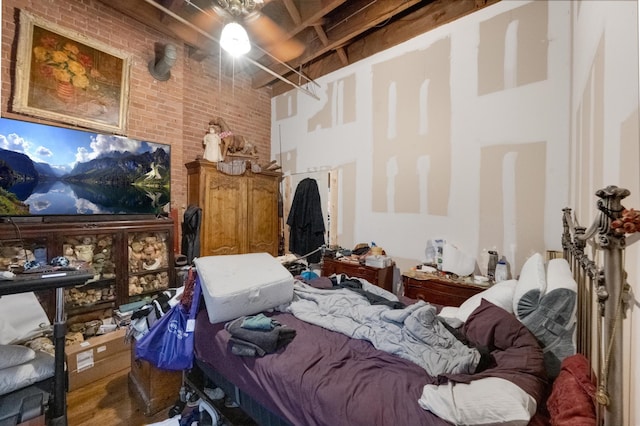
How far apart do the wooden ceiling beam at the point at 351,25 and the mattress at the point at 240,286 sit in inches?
116

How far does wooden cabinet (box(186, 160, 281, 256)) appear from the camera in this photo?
3527 mm

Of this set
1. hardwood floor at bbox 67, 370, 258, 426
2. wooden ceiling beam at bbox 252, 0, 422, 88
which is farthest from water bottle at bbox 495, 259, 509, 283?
wooden ceiling beam at bbox 252, 0, 422, 88

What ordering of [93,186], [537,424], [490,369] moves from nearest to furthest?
[537,424] < [490,369] < [93,186]

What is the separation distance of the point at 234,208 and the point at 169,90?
1745 millimetres

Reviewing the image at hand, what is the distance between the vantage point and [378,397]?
1080 mm

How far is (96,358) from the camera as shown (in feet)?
7.30

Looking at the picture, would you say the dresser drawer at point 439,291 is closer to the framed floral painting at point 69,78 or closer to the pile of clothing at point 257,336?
the pile of clothing at point 257,336

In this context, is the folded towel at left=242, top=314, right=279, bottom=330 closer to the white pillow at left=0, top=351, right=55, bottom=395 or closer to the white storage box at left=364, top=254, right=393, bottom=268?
the white pillow at left=0, top=351, right=55, bottom=395

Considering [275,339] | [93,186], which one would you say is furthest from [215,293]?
[93,186]

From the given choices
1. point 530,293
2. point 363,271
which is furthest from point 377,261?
point 530,293

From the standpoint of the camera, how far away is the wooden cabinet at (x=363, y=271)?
9.88 feet

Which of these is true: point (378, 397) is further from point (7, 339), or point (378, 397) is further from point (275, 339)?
point (7, 339)

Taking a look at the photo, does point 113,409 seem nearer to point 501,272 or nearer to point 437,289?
point 437,289

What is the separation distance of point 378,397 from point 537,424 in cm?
53
